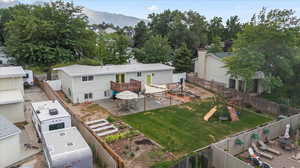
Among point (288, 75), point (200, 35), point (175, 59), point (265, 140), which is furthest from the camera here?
point (200, 35)

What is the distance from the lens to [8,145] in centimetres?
963

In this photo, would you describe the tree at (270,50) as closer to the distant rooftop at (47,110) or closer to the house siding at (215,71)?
the house siding at (215,71)

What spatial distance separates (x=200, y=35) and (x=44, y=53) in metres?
33.6

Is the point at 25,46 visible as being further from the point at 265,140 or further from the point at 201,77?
the point at 265,140

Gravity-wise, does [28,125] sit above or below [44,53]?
below

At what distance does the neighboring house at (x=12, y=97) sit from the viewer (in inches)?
561

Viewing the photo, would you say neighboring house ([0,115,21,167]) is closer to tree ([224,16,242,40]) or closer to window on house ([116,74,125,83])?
window on house ([116,74,125,83])

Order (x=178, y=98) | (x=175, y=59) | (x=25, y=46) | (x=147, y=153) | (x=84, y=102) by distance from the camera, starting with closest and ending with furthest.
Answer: (x=147, y=153) → (x=84, y=102) → (x=178, y=98) → (x=25, y=46) → (x=175, y=59)

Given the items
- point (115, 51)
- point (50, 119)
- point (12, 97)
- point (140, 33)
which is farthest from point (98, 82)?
point (140, 33)

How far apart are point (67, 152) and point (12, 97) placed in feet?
31.5

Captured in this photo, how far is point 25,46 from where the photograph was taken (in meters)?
24.7

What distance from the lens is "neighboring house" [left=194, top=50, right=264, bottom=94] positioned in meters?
22.6

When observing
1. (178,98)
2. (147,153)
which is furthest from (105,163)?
(178,98)

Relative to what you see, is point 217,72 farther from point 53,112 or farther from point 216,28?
point 216,28
